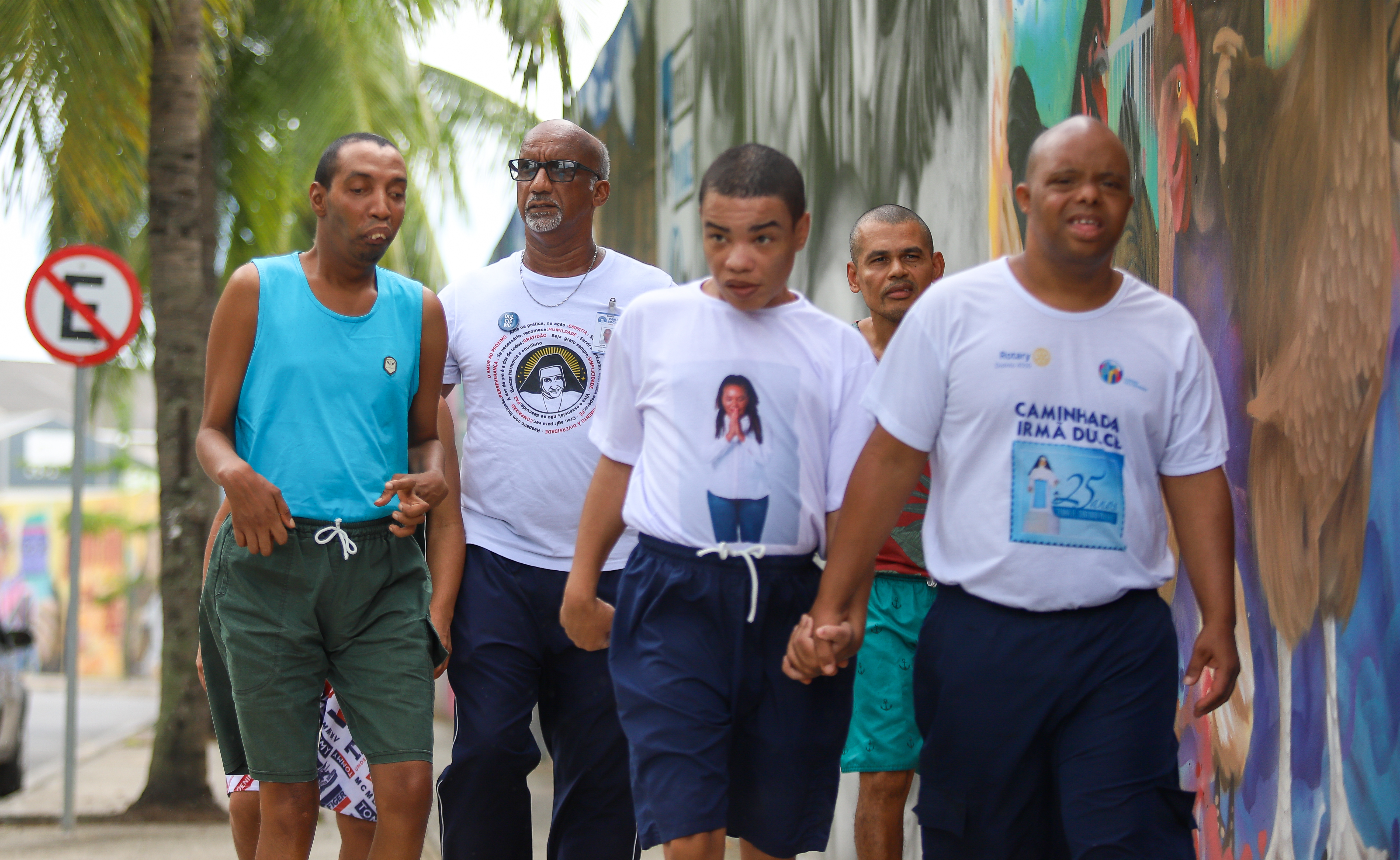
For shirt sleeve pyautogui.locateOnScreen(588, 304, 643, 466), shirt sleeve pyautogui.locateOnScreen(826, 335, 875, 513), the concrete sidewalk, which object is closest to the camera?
shirt sleeve pyautogui.locateOnScreen(826, 335, 875, 513)

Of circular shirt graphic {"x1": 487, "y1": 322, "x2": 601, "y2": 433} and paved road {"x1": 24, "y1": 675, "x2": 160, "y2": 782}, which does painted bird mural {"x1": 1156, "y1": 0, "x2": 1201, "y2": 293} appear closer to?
circular shirt graphic {"x1": 487, "y1": 322, "x2": 601, "y2": 433}

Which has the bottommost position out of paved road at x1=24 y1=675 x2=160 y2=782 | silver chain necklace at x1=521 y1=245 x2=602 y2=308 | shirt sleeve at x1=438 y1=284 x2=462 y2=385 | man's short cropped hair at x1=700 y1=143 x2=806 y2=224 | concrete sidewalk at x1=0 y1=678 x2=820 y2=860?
paved road at x1=24 y1=675 x2=160 y2=782

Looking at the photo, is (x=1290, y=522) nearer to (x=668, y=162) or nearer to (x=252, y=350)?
(x=252, y=350)

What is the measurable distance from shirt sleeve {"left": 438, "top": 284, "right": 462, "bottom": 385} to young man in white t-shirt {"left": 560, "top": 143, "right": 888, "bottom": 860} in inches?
41.4

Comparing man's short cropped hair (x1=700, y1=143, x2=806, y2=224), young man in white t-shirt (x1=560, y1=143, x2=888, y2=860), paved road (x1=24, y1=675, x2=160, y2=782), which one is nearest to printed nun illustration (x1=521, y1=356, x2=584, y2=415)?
young man in white t-shirt (x1=560, y1=143, x2=888, y2=860)

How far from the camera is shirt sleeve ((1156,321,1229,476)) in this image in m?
2.81

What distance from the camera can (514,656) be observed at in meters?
3.87

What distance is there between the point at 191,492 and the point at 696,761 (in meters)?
6.83

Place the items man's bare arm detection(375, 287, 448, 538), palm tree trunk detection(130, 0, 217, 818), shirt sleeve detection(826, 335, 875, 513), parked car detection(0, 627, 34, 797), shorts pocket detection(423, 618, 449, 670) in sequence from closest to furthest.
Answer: shirt sleeve detection(826, 335, 875, 513), shorts pocket detection(423, 618, 449, 670), man's bare arm detection(375, 287, 448, 538), palm tree trunk detection(130, 0, 217, 818), parked car detection(0, 627, 34, 797)

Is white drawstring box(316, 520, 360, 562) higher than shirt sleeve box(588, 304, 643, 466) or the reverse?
the reverse

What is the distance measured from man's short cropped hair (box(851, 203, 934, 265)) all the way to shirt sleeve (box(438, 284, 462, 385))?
1139 mm

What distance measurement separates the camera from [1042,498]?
9.12 feet

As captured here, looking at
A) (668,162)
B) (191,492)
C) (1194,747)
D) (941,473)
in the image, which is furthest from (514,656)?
(191,492)

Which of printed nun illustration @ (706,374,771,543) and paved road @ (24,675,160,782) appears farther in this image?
paved road @ (24,675,160,782)
